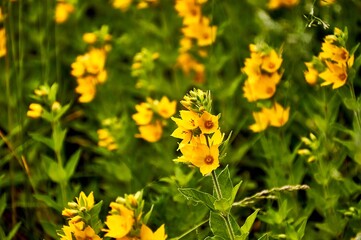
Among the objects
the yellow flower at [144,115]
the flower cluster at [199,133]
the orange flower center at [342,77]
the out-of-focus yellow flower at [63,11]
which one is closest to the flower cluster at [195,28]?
the yellow flower at [144,115]

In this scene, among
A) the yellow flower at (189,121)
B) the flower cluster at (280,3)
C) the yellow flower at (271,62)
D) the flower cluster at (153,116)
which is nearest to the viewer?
the yellow flower at (189,121)

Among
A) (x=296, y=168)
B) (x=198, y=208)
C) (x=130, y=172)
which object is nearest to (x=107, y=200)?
(x=130, y=172)

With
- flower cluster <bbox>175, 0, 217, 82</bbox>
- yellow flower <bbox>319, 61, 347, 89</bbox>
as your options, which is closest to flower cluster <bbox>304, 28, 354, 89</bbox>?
yellow flower <bbox>319, 61, 347, 89</bbox>

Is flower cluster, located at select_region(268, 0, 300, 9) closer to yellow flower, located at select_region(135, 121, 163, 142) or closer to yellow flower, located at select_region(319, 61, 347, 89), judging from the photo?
yellow flower, located at select_region(135, 121, 163, 142)

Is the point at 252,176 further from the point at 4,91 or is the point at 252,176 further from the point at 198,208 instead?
the point at 4,91

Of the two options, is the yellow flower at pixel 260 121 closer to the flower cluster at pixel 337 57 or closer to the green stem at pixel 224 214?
the flower cluster at pixel 337 57

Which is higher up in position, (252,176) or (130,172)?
(130,172)
